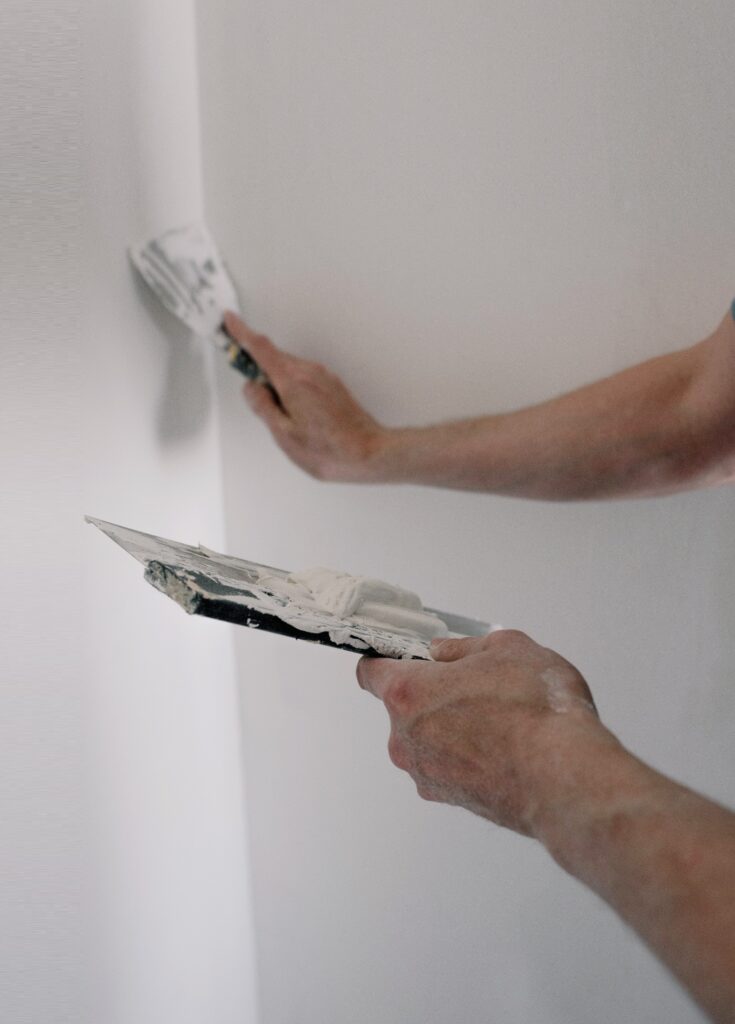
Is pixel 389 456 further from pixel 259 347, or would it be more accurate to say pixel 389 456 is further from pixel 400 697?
pixel 400 697

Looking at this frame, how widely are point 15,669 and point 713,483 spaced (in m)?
0.68

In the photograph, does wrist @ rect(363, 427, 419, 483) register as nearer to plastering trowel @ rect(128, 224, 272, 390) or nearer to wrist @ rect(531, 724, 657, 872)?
plastering trowel @ rect(128, 224, 272, 390)

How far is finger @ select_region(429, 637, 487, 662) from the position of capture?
0.71 m

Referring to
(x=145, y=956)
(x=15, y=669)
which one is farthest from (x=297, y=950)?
(x=15, y=669)

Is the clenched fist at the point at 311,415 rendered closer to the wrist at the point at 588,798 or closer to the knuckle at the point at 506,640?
the knuckle at the point at 506,640

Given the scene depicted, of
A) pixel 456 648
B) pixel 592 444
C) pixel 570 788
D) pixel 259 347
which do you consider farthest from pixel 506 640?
pixel 259 347

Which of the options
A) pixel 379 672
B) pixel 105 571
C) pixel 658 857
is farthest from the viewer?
pixel 105 571

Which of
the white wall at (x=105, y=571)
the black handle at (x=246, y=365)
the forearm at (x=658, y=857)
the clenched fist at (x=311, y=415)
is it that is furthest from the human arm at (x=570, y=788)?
the black handle at (x=246, y=365)

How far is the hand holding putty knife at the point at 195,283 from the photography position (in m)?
1.07

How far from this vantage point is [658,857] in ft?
1.59

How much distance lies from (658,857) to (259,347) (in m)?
0.82

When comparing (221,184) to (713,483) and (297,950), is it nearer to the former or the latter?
(713,483)

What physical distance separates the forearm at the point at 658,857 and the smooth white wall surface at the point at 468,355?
53 cm

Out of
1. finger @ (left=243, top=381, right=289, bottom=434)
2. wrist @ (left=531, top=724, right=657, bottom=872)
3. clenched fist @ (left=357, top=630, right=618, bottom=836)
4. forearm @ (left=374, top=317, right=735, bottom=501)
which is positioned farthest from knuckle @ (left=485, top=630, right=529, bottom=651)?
finger @ (left=243, top=381, right=289, bottom=434)
